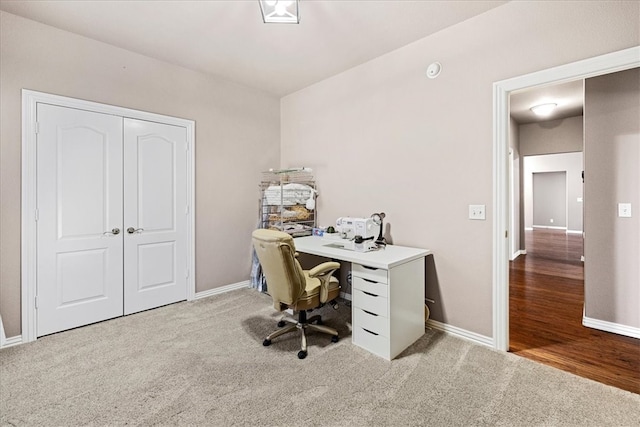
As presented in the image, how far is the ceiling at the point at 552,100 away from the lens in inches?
155

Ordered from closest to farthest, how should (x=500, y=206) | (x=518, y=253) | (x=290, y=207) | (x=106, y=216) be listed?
(x=500, y=206), (x=106, y=216), (x=290, y=207), (x=518, y=253)

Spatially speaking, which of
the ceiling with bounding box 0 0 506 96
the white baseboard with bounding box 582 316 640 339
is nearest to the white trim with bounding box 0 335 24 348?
the ceiling with bounding box 0 0 506 96

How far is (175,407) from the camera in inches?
67.3

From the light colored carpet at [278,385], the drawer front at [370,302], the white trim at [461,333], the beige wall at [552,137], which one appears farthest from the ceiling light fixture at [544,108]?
the drawer front at [370,302]

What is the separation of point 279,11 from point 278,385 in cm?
257

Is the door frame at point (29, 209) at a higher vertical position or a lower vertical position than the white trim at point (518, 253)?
higher

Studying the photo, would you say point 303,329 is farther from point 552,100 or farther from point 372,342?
point 552,100

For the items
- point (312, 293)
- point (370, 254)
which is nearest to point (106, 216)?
point (312, 293)

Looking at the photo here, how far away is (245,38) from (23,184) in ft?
7.52

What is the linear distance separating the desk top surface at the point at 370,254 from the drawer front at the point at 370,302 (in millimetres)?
260

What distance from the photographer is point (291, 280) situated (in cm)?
219

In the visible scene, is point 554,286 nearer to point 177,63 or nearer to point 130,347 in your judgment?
point 130,347

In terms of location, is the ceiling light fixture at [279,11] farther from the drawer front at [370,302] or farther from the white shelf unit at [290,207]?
the drawer front at [370,302]

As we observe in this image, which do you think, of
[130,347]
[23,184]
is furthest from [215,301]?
[23,184]
